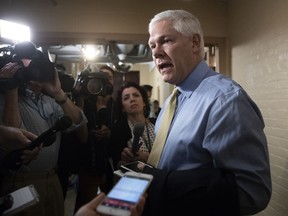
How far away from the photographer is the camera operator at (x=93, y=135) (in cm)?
182

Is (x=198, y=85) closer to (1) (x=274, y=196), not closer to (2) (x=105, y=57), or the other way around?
(1) (x=274, y=196)

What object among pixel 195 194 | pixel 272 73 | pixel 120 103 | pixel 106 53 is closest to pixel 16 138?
pixel 195 194

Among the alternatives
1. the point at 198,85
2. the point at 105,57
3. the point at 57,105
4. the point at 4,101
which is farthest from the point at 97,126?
the point at 105,57

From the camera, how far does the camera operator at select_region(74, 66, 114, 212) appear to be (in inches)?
71.5

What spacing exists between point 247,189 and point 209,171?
0.40 ft

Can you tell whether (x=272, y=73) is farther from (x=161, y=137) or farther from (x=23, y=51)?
(x=23, y=51)

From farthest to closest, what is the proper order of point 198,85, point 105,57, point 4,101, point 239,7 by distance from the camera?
point 105,57, point 239,7, point 4,101, point 198,85

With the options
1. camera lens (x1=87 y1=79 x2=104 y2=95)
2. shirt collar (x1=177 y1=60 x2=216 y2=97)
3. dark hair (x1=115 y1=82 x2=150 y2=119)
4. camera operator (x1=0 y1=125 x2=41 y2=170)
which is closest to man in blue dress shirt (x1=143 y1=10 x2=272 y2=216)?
shirt collar (x1=177 y1=60 x2=216 y2=97)

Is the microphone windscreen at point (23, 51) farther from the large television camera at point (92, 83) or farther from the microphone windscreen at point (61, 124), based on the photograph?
the large television camera at point (92, 83)

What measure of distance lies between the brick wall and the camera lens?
46.6 inches

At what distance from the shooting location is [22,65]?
3.86 feet

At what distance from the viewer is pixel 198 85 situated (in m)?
1.02

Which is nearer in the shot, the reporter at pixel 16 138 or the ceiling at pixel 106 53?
the reporter at pixel 16 138

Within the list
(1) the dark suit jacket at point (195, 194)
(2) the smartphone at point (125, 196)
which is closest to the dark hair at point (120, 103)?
(1) the dark suit jacket at point (195, 194)
